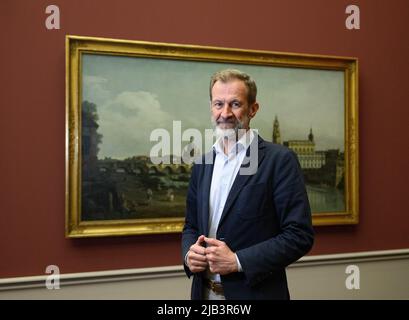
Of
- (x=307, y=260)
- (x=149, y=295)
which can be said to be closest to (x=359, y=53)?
(x=307, y=260)

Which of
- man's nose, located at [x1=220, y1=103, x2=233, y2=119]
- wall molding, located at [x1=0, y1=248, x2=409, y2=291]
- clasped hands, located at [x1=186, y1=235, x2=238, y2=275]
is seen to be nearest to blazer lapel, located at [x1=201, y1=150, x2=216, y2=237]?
clasped hands, located at [x1=186, y1=235, x2=238, y2=275]

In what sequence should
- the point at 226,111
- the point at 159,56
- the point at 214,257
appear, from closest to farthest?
the point at 214,257, the point at 226,111, the point at 159,56

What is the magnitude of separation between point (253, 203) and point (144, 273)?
1.20 metres

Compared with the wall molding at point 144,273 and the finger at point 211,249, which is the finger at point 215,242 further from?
the wall molding at point 144,273

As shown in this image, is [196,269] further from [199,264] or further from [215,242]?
[215,242]

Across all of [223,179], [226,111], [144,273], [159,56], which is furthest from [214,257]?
[159,56]

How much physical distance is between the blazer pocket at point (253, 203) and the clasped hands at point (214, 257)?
0.43 feet

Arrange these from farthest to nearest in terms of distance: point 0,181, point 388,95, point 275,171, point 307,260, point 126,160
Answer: point 388,95 → point 307,260 → point 126,160 → point 0,181 → point 275,171

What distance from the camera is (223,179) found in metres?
1.50

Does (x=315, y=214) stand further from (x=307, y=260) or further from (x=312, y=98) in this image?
(x=312, y=98)

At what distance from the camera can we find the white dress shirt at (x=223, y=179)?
148 cm

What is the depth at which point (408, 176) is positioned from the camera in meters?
2.87

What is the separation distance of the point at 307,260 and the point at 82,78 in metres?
1.80

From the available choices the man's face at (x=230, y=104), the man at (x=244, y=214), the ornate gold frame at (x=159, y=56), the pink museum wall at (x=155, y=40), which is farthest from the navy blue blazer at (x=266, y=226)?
the pink museum wall at (x=155, y=40)
